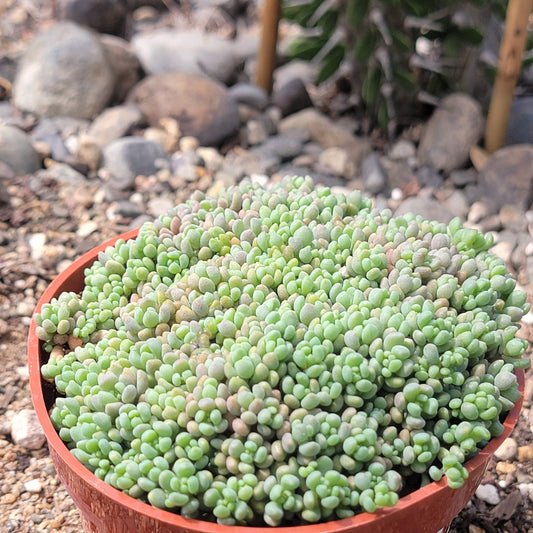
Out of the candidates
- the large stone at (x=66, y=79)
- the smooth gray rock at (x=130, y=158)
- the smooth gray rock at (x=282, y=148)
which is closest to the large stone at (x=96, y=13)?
the large stone at (x=66, y=79)

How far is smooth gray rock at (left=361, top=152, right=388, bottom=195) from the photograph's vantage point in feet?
10.5

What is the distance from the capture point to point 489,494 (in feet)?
6.22

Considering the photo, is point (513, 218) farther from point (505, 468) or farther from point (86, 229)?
point (86, 229)

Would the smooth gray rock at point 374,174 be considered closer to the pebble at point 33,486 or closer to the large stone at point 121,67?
the large stone at point 121,67

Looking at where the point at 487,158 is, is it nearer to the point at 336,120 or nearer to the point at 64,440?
the point at 336,120

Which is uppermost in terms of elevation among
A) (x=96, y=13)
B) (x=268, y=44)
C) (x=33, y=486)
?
(x=268, y=44)

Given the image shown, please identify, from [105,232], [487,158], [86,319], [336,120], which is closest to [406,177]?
[487,158]

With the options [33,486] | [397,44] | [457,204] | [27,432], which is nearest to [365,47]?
[397,44]

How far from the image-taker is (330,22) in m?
3.29

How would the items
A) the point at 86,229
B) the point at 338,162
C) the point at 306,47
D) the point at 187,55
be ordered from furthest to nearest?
the point at 187,55, the point at 306,47, the point at 338,162, the point at 86,229

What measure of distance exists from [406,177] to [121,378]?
2287 millimetres

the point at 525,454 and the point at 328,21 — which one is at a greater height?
the point at 328,21

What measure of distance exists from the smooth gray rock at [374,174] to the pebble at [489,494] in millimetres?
1556

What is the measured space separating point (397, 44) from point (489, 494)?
2080mm
